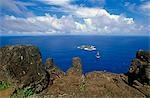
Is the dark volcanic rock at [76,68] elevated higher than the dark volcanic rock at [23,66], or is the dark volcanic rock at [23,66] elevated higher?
the dark volcanic rock at [23,66]

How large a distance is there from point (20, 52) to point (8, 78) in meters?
1.94

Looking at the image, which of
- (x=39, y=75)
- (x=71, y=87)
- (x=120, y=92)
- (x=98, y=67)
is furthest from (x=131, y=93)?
(x=98, y=67)

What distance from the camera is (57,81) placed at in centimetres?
2036

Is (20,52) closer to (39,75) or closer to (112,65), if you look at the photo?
(39,75)

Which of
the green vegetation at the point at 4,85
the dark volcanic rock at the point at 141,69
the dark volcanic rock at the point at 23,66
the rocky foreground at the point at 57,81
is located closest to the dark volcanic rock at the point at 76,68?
the rocky foreground at the point at 57,81

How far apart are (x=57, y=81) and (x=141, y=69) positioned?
555 cm

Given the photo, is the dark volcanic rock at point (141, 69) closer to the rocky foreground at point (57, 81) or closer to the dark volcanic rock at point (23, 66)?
the rocky foreground at point (57, 81)

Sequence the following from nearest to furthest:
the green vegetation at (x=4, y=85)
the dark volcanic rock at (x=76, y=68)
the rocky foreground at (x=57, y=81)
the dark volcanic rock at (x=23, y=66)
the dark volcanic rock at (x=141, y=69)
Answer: the green vegetation at (x=4, y=85)
the rocky foreground at (x=57, y=81)
the dark volcanic rock at (x=23, y=66)
the dark volcanic rock at (x=141, y=69)
the dark volcanic rock at (x=76, y=68)

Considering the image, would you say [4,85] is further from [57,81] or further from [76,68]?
[76,68]

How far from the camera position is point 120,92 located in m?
17.6

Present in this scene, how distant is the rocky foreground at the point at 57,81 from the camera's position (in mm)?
15820

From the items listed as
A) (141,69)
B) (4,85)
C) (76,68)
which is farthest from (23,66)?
(141,69)

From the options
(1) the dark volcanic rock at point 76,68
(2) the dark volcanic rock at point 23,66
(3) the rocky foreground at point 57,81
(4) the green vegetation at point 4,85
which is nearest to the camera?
(4) the green vegetation at point 4,85

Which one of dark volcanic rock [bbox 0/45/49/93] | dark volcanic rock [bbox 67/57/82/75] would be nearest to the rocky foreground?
dark volcanic rock [bbox 0/45/49/93]
